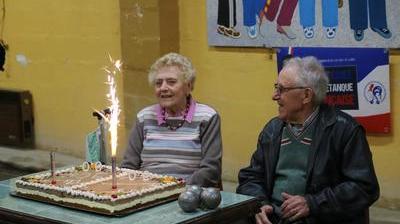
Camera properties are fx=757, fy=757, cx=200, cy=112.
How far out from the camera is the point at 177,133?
405cm

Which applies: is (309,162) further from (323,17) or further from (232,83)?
(232,83)

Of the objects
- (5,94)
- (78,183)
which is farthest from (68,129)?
(78,183)

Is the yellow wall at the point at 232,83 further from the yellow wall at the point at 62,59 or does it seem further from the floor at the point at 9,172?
the floor at the point at 9,172

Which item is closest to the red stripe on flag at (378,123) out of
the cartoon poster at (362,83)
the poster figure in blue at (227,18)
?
the cartoon poster at (362,83)

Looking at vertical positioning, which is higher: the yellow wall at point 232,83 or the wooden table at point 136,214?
the yellow wall at point 232,83

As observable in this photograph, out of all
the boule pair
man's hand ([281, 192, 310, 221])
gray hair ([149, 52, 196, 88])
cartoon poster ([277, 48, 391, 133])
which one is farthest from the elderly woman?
cartoon poster ([277, 48, 391, 133])

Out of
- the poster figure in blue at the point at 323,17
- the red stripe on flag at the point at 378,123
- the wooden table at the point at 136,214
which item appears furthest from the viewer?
the poster figure in blue at the point at 323,17

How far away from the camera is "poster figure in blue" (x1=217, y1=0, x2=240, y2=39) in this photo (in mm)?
5727

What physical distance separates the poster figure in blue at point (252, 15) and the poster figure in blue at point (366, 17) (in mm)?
794

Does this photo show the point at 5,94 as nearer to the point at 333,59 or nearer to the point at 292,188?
the point at 333,59

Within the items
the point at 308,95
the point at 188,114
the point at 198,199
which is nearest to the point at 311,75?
the point at 308,95

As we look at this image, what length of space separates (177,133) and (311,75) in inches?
33.1

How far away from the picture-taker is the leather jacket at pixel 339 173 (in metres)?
3.45

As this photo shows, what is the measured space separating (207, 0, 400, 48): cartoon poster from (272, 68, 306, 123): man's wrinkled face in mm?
1482
